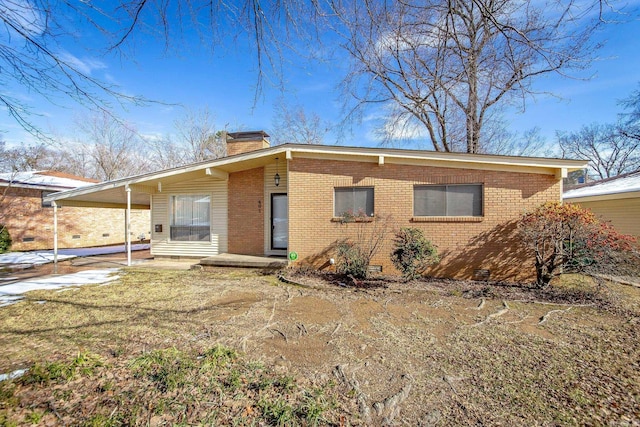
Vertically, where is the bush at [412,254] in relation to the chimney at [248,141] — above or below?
below

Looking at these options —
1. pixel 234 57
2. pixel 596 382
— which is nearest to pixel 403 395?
pixel 596 382

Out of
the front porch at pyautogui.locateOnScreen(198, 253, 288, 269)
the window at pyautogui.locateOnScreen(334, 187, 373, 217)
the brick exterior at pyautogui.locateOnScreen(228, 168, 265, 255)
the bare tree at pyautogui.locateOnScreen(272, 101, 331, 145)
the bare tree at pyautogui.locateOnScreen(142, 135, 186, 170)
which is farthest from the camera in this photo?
the bare tree at pyautogui.locateOnScreen(142, 135, 186, 170)

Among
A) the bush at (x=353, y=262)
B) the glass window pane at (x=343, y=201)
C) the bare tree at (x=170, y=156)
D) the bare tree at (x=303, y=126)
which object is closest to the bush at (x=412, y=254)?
the bush at (x=353, y=262)

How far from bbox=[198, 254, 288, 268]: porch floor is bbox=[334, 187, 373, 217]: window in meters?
2.29

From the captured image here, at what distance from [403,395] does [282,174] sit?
25.7 feet

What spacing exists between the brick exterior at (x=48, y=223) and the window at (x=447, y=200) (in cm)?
1518

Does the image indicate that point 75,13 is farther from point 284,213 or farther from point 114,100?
point 284,213

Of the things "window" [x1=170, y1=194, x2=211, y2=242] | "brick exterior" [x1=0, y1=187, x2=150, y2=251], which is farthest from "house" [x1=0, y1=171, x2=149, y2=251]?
"window" [x1=170, y1=194, x2=211, y2=242]

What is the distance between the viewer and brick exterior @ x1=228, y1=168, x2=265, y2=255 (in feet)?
31.7

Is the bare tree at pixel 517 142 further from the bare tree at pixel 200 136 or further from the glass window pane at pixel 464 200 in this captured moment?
the bare tree at pixel 200 136

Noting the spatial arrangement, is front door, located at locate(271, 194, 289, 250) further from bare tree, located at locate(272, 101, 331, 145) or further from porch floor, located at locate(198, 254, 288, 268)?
bare tree, located at locate(272, 101, 331, 145)

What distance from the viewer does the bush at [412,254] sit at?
259 inches

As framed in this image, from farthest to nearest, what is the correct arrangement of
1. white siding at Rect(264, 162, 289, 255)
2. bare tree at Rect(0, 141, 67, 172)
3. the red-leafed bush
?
bare tree at Rect(0, 141, 67, 172) < white siding at Rect(264, 162, 289, 255) < the red-leafed bush

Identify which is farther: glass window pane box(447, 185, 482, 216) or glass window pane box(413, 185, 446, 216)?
glass window pane box(413, 185, 446, 216)
